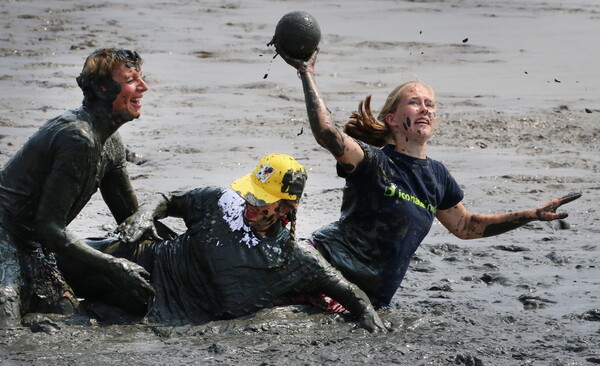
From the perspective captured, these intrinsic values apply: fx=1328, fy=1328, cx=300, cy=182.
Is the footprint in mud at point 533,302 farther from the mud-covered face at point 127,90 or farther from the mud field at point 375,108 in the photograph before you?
the mud-covered face at point 127,90

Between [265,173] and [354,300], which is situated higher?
[265,173]

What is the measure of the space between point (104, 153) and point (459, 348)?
6.29 ft

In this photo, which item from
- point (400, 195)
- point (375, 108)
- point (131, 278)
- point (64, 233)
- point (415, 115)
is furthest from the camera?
point (375, 108)

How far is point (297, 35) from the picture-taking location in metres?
6.39

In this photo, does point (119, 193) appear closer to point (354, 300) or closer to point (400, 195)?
point (354, 300)

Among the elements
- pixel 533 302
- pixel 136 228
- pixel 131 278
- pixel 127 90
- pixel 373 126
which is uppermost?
pixel 127 90

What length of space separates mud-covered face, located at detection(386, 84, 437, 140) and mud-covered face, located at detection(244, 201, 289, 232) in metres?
0.87

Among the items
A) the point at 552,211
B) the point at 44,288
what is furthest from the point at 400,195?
the point at 44,288

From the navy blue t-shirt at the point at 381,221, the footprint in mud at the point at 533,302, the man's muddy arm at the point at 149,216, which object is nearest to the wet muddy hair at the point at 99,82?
the man's muddy arm at the point at 149,216

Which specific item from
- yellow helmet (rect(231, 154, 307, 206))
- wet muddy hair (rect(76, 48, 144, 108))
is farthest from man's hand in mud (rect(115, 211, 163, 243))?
wet muddy hair (rect(76, 48, 144, 108))

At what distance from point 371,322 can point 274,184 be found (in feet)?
2.68

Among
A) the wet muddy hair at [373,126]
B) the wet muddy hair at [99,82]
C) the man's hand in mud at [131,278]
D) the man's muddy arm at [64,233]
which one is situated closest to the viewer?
the man's muddy arm at [64,233]

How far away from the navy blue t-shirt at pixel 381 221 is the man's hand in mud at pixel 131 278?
1.00 metres

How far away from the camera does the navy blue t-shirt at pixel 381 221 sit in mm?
6609
